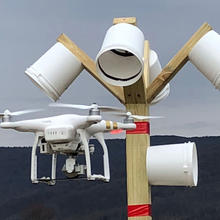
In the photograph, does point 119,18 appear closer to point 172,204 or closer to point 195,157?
point 195,157

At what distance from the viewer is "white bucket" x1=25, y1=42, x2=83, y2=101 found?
8703 millimetres

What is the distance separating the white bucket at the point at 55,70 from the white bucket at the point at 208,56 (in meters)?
1.28

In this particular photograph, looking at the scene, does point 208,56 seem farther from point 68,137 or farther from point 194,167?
point 68,137

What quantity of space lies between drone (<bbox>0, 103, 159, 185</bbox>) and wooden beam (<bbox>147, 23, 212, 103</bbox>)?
0.71 metres

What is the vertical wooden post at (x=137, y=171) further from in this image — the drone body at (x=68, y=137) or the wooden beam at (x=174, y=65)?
the drone body at (x=68, y=137)

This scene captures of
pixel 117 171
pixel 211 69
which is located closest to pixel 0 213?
pixel 117 171

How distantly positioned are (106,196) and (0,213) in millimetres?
2722

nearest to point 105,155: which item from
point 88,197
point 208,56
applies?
point 208,56

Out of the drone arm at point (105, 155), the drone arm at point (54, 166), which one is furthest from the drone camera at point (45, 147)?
the drone arm at point (105, 155)

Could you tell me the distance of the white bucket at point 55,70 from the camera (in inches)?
343

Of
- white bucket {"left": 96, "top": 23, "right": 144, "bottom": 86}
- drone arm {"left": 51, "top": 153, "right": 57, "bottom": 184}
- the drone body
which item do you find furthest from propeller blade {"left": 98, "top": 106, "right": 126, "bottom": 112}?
drone arm {"left": 51, "top": 153, "right": 57, "bottom": 184}

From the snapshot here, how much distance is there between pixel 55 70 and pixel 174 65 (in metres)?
1.26

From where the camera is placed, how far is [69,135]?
7863 millimetres

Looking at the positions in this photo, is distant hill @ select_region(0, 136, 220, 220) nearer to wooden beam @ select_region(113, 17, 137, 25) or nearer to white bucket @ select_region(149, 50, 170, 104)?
white bucket @ select_region(149, 50, 170, 104)
